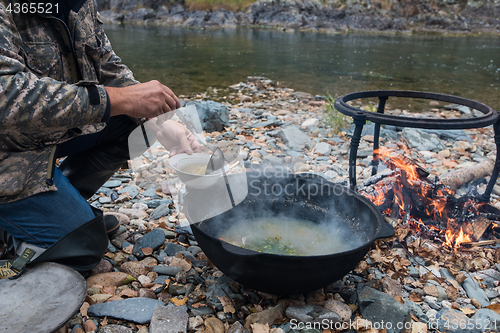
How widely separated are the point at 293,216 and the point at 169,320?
1022 millimetres

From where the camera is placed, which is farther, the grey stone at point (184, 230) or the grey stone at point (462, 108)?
the grey stone at point (462, 108)

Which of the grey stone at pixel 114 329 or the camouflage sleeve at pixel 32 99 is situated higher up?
the camouflage sleeve at pixel 32 99

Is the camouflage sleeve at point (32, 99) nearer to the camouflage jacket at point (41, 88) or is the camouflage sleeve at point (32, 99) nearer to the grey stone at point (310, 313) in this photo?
the camouflage jacket at point (41, 88)

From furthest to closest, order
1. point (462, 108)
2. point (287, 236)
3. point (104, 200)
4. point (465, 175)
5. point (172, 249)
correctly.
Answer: point (462, 108)
point (465, 175)
point (104, 200)
point (172, 249)
point (287, 236)

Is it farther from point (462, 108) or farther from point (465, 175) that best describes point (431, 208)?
point (462, 108)

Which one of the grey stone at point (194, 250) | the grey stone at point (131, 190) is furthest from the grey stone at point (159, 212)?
the grey stone at point (194, 250)

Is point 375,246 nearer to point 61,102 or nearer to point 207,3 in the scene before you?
point 61,102

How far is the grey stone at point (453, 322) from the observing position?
64.1 inches

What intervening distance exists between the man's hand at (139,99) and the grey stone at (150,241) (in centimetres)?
94

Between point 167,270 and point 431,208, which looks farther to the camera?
point 431,208

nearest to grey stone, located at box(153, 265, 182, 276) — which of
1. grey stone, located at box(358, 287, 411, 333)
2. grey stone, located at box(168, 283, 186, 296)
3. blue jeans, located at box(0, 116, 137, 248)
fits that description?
grey stone, located at box(168, 283, 186, 296)

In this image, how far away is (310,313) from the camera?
1654mm

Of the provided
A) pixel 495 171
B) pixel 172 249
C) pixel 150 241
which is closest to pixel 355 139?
pixel 495 171

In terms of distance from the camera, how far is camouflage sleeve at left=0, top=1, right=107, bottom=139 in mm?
1330
